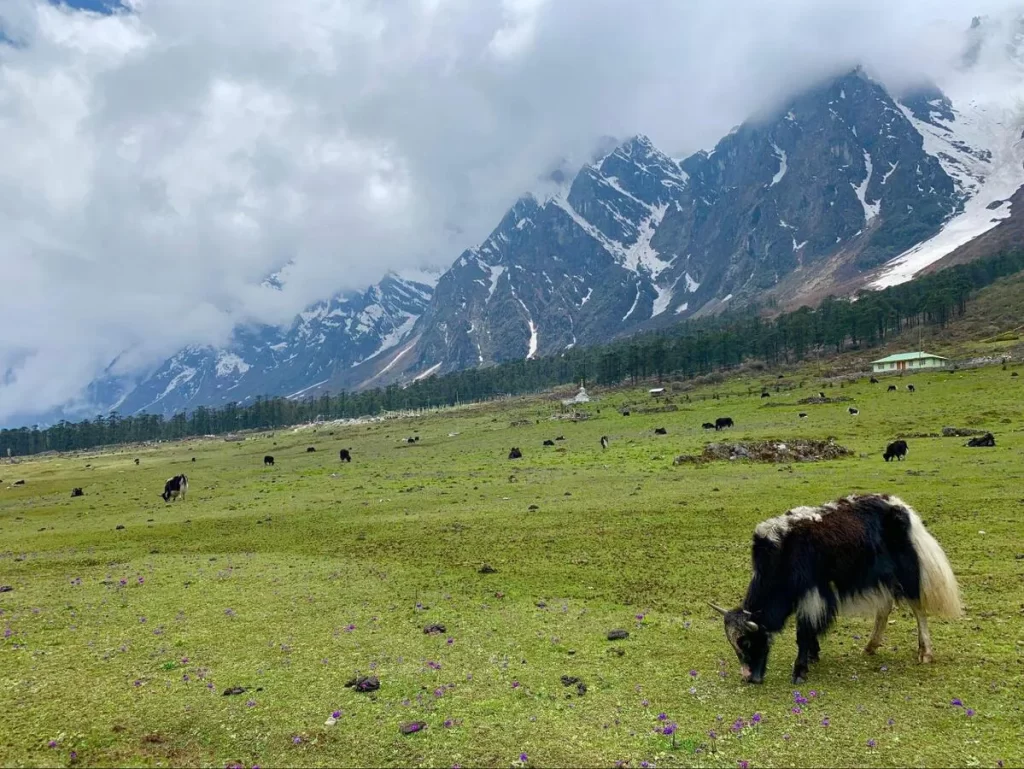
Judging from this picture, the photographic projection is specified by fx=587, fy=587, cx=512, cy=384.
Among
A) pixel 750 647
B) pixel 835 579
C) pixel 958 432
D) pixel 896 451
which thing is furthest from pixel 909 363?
pixel 750 647

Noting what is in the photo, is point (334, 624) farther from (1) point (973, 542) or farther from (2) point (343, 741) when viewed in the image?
(1) point (973, 542)

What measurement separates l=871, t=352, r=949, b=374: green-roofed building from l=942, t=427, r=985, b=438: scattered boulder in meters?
68.5

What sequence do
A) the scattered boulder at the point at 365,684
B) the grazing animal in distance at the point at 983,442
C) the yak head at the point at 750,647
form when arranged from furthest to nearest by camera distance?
the grazing animal in distance at the point at 983,442 → the scattered boulder at the point at 365,684 → the yak head at the point at 750,647

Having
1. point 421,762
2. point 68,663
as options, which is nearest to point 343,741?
point 421,762

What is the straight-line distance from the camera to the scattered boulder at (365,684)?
10.7 metres

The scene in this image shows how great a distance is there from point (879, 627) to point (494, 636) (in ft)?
25.2

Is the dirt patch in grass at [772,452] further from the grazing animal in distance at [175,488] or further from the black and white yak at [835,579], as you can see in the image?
the grazing animal in distance at [175,488]

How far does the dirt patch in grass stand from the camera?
37.7 meters

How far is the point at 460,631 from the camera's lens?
13734 millimetres

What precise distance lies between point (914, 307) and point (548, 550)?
519 feet

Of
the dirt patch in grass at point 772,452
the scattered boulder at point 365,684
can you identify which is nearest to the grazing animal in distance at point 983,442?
the dirt patch in grass at point 772,452

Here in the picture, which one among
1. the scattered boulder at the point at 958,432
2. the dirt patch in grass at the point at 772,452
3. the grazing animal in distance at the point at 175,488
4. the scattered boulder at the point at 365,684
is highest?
the grazing animal in distance at the point at 175,488

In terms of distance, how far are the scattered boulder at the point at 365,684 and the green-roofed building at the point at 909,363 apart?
114 metres

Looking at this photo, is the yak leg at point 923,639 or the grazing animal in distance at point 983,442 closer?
the yak leg at point 923,639
